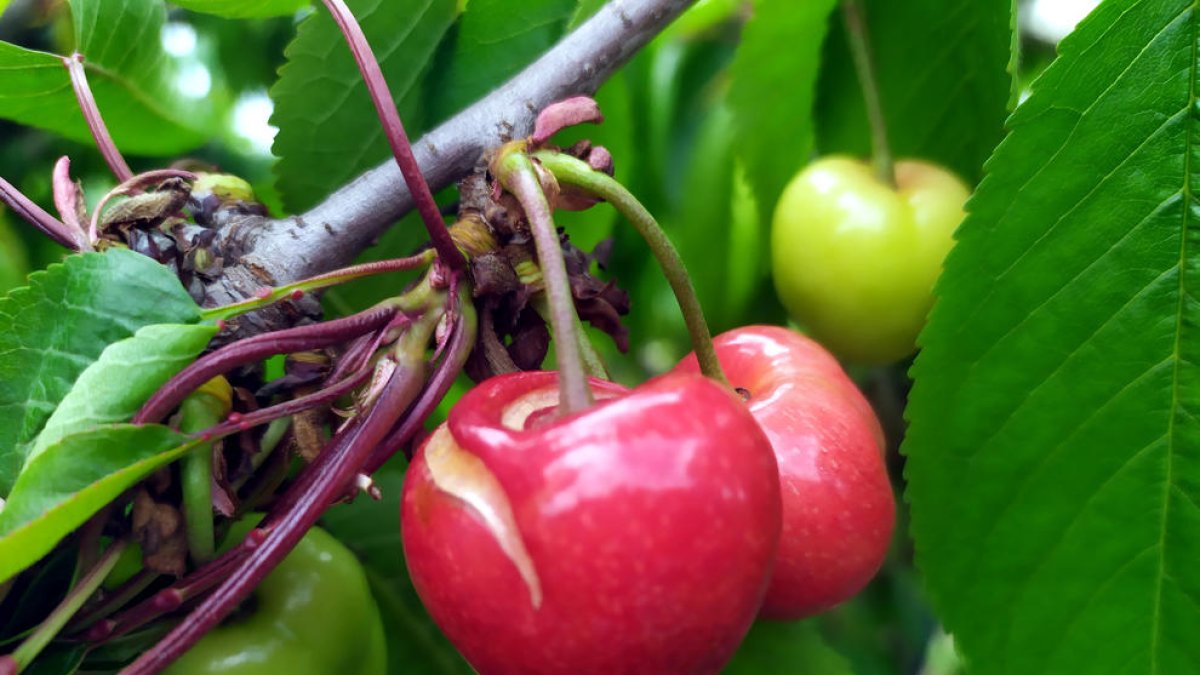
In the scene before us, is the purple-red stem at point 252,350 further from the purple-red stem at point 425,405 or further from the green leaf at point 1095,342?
the green leaf at point 1095,342

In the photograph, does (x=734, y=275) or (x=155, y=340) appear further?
(x=734, y=275)

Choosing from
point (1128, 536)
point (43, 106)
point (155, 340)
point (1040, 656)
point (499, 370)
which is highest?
point (43, 106)

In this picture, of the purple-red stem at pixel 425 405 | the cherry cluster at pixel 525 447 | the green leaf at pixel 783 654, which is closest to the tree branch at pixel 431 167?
the cherry cluster at pixel 525 447

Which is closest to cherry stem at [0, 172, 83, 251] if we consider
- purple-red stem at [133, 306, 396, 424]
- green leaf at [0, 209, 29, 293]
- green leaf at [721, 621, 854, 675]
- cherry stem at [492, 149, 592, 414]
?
purple-red stem at [133, 306, 396, 424]

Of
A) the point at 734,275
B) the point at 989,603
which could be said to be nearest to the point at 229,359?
the point at 989,603

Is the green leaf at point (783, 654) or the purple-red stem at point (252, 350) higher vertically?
the purple-red stem at point (252, 350)

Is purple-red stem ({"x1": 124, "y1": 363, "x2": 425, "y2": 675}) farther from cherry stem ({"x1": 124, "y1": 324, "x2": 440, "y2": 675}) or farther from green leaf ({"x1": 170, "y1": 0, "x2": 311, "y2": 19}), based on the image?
green leaf ({"x1": 170, "y1": 0, "x2": 311, "y2": 19})

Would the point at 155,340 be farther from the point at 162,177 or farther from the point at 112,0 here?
the point at 112,0
